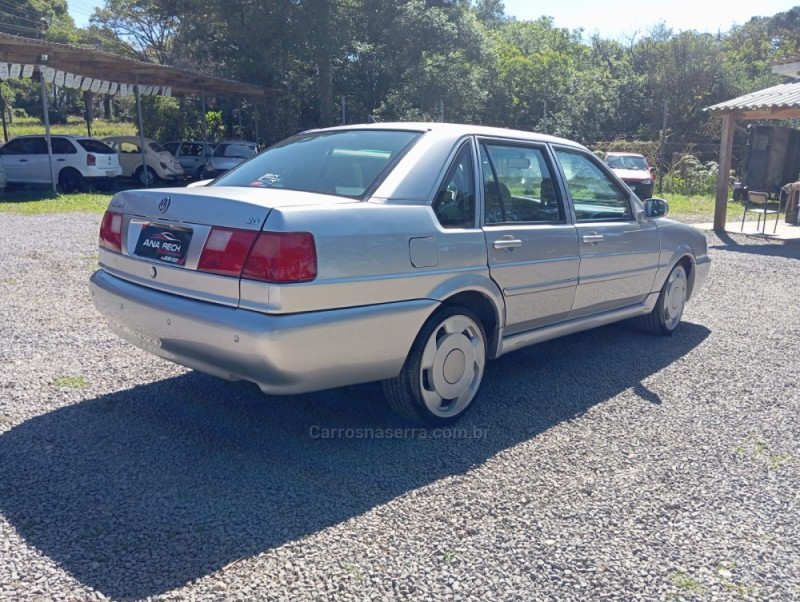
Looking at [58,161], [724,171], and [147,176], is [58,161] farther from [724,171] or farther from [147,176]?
[724,171]

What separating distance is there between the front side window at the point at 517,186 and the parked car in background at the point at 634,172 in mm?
16386

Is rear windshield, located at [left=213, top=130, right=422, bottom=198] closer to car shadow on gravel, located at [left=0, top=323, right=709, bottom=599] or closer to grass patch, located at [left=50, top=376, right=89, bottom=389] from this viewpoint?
car shadow on gravel, located at [left=0, top=323, right=709, bottom=599]

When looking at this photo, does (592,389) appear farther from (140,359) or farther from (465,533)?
(140,359)

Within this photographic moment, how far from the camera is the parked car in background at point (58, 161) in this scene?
742 inches

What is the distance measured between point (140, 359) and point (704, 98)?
124 feet

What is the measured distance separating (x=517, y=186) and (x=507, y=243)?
51 centimetres

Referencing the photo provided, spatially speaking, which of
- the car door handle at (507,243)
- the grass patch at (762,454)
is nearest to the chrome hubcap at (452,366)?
the car door handle at (507,243)

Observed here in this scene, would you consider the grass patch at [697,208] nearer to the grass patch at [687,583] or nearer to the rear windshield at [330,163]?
the rear windshield at [330,163]

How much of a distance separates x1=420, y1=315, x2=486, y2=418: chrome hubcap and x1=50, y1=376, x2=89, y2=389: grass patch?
224 cm

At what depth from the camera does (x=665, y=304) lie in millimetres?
6199

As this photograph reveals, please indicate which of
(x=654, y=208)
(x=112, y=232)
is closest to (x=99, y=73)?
(x=112, y=232)

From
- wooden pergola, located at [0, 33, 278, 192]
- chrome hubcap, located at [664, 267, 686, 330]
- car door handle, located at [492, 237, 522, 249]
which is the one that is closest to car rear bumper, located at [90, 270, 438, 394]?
car door handle, located at [492, 237, 522, 249]

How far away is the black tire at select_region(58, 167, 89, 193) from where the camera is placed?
1909 centimetres

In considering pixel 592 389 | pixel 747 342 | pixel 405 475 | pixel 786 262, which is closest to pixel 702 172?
pixel 786 262
